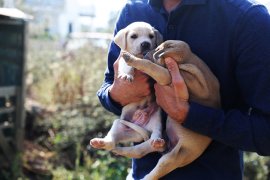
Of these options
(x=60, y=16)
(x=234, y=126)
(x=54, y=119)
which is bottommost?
(x=60, y=16)

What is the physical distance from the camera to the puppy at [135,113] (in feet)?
5.69

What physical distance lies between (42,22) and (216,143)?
403 inches

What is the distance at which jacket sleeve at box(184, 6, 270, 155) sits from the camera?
1.49 metres

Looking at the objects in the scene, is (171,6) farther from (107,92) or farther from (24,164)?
(24,164)

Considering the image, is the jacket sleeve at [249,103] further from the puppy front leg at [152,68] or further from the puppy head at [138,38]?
the puppy head at [138,38]

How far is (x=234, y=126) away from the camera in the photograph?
1527 millimetres

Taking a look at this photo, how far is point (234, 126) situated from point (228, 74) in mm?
180

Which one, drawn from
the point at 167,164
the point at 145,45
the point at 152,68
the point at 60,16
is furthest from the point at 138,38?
the point at 60,16

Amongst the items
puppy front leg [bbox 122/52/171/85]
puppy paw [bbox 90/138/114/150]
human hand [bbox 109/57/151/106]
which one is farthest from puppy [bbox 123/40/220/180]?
puppy paw [bbox 90/138/114/150]

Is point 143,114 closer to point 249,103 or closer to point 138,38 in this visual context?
point 138,38

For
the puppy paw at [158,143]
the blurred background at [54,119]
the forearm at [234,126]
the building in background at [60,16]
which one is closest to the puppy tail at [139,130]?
the puppy paw at [158,143]

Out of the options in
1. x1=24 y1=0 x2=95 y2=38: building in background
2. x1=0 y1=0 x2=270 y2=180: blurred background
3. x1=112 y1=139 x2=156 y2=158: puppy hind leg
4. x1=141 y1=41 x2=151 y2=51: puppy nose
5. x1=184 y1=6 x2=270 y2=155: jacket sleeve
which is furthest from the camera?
x1=24 y1=0 x2=95 y2=38: building in background

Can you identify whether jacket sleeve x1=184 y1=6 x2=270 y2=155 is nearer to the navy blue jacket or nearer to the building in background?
the navy blue jacket

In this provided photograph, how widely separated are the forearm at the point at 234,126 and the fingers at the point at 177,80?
0.05m
